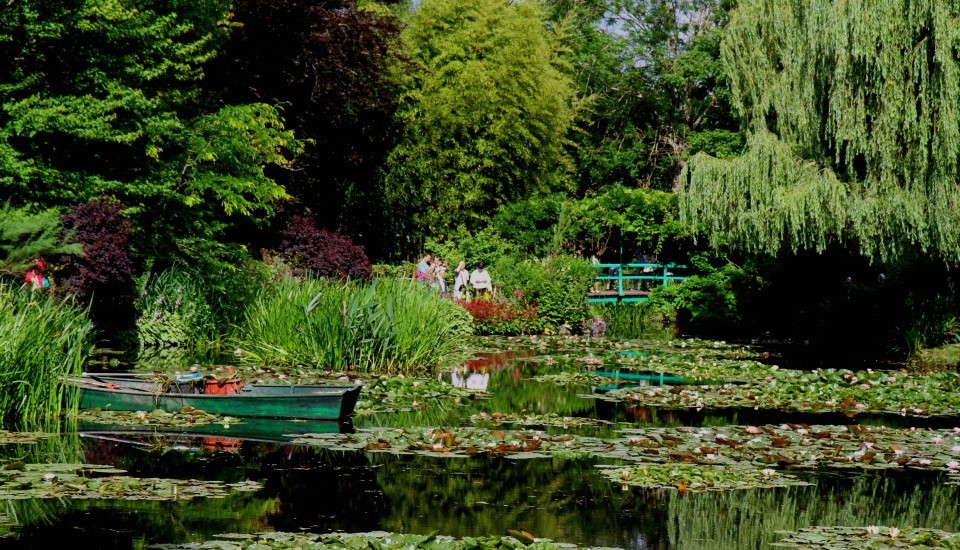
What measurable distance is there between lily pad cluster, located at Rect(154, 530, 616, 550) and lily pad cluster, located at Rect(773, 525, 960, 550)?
4.63 feet

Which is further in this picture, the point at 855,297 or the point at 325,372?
the point at 855,297

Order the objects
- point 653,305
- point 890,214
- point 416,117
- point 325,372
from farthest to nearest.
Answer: point 416,117 < point 653,305 < point 890,214 < point 325,372

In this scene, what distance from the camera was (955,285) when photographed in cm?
2133

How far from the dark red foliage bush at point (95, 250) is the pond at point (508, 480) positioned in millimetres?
6352

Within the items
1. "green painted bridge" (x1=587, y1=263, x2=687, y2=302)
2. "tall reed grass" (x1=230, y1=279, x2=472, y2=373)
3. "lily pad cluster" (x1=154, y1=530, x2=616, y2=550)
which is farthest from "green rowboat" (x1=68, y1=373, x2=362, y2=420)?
"green painted bridge" (x1=587, y1=263, x2=687, y2=302)

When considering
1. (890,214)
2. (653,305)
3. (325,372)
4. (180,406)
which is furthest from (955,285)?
(180,406)

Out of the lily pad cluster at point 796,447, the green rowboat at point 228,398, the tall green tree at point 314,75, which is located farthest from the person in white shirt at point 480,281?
the lily pad cluster at point 796,447

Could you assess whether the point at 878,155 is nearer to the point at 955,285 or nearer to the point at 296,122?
the point at 955,285

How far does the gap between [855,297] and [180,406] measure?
16.0 m

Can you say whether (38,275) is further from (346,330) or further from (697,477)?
(697,477)

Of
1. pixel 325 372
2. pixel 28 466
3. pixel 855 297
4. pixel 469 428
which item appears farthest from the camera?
pixel 855 297

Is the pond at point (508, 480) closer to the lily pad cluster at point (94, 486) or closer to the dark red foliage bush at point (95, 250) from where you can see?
the lily pad cluster at point (94, 486)

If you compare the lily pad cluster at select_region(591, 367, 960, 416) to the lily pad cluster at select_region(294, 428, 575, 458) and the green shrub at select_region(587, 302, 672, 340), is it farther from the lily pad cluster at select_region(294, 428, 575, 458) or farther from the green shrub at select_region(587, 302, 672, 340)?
the green shrub at select_region(587, 302, 672, 340)

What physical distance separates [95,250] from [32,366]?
21.0 feet
